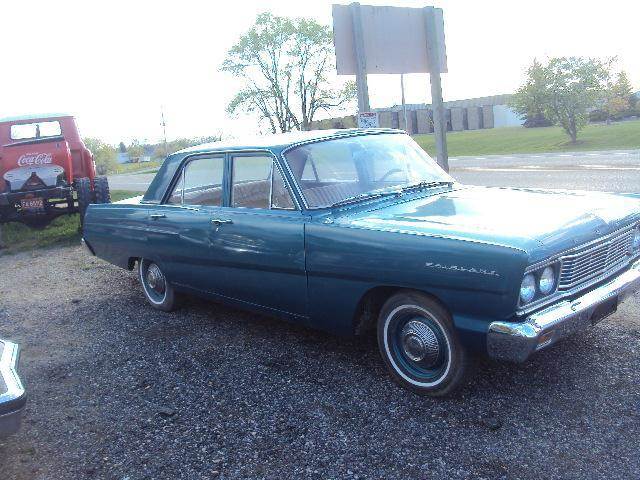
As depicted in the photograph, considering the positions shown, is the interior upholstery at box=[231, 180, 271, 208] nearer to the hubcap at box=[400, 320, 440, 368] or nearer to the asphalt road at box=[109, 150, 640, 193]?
the hubcap at box=[400, 320, 440, 368]

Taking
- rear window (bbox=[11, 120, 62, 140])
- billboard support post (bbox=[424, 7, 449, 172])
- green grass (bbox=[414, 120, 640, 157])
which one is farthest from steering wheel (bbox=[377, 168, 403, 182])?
green grass (bbox=[414, 120, 640, 157])

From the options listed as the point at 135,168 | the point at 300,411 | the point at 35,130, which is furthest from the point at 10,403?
the point at 135,168

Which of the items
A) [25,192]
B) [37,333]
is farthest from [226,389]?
[25,192]

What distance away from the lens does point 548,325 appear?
132 inches

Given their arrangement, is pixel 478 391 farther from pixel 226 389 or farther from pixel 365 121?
pixel 365 121

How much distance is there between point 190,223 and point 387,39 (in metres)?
4.81

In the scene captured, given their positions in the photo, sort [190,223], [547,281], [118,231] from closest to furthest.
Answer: [547,281]
[190,223]
[118,231]

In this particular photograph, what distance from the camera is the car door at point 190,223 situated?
5.07 meters

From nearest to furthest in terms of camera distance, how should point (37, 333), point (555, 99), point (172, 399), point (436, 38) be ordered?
point (172, 399) → point (37, 333) → point (436, 38) → point (555, 99)

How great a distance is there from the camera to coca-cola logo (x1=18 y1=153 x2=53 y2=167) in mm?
11180

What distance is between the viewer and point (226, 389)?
13.7 ft

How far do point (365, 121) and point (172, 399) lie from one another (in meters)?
5.21

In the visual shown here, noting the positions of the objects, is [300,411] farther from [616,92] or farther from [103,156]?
[103,156]

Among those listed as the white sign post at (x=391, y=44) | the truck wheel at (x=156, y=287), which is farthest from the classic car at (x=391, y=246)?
the white sign post at (x=391, y=44)
